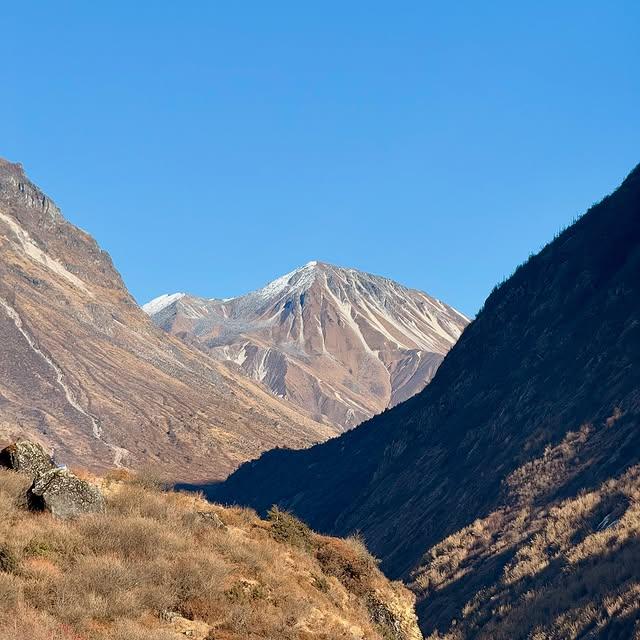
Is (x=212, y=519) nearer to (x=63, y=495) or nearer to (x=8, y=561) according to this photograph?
(x=63, y=495)

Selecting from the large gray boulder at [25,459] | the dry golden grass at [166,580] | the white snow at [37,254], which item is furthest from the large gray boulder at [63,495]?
the white snow at [37,254]

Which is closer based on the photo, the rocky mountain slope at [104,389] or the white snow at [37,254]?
the rocky mountain slope at [104,389]

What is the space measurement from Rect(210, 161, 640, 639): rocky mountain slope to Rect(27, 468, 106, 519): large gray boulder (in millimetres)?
16842

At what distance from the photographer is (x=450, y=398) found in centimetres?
6725

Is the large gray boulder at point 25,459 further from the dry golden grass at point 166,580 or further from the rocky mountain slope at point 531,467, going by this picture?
the rocky mountain slope at point 531,467

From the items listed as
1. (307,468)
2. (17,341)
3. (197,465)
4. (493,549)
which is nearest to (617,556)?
(493,549)

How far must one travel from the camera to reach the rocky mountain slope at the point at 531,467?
98.1ft

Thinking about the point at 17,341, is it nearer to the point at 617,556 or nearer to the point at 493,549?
the point at 493,549

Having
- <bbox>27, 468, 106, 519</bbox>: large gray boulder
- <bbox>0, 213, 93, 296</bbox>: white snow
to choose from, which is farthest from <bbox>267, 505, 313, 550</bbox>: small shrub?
<bbox>0, 213, 93, 296</bbox>: white snow

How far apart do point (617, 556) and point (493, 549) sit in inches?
410

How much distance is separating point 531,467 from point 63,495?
116ft

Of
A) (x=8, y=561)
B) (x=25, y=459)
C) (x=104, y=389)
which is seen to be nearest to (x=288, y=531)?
(x=25, y=459)

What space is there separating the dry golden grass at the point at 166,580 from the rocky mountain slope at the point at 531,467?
12499 millimetres

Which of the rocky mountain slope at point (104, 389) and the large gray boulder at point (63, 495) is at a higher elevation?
the large gray boulder at point (63, 495)
